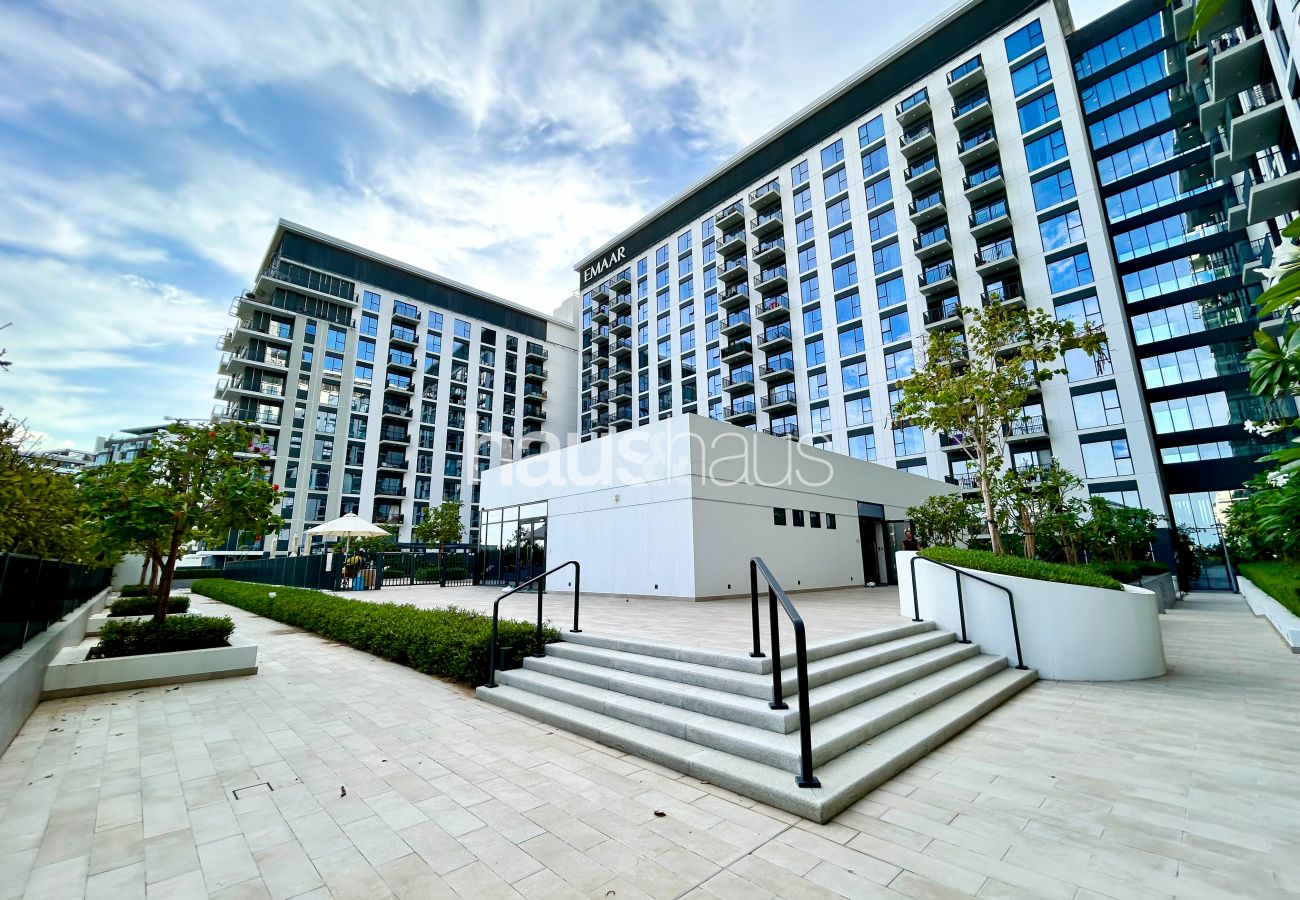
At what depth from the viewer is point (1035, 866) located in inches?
97.7

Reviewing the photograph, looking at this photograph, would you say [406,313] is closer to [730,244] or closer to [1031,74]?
[730,244]

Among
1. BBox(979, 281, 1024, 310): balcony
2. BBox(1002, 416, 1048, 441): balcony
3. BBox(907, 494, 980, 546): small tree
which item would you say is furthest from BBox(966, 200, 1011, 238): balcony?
BBox(907, 494, 980, 546): small tree

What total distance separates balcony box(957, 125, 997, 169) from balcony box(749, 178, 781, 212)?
1077 cm

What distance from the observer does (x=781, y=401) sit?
33.6m

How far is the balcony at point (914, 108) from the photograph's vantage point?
30297 millimetres

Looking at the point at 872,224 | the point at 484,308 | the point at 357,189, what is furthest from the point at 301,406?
the point at 872,224

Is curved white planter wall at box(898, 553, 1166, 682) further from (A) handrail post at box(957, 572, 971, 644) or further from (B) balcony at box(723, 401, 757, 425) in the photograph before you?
(B) balcony at box(723, 401, 757, 425)

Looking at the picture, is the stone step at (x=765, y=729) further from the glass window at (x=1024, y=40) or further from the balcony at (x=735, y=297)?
the glass window at (x=1024, y=40)

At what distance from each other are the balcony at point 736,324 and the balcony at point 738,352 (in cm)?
77

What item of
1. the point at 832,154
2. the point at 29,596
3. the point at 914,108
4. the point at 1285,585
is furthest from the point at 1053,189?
the point at 29,596

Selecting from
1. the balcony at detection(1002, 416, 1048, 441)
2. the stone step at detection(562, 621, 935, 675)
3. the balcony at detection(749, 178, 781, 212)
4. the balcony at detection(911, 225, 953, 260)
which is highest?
the balcony at detection(749, 178, 781, 212)

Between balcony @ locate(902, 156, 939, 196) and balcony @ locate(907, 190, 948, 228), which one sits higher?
balcony @ locate(902, 156, 939, 196)

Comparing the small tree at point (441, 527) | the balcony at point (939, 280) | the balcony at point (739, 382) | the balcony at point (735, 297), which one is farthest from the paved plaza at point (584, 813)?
the balcony at point (735, 297)

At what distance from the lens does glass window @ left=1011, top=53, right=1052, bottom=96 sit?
88.8 ft
